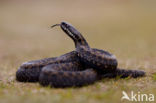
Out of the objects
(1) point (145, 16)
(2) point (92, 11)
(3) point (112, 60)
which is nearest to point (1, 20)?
(2) point (92, 11)

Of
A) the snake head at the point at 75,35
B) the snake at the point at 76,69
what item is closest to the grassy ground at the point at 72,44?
the snake at the point at 76,69

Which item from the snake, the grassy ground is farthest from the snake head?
the grassy ground

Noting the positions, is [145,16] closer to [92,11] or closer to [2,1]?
[92,11]

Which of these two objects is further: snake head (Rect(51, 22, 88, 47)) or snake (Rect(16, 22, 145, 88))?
snake head (Rect(51, 22, 88, 47))

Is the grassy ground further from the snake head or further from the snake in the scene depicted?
the snake head

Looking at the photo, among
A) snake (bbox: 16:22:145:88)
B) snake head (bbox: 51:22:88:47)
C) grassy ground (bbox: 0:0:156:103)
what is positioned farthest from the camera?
snake head (bbox: 51:22:88:47)

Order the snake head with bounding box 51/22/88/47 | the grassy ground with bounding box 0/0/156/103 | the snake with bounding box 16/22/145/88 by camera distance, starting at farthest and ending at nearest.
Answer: the snake head with bounding box 51/22/88/47 → the snake with bounding box 16/22/145/88 → the grassy ground with bounding box 0/0/156/103

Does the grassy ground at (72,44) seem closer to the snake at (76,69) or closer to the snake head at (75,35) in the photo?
the snake at (76,69)
